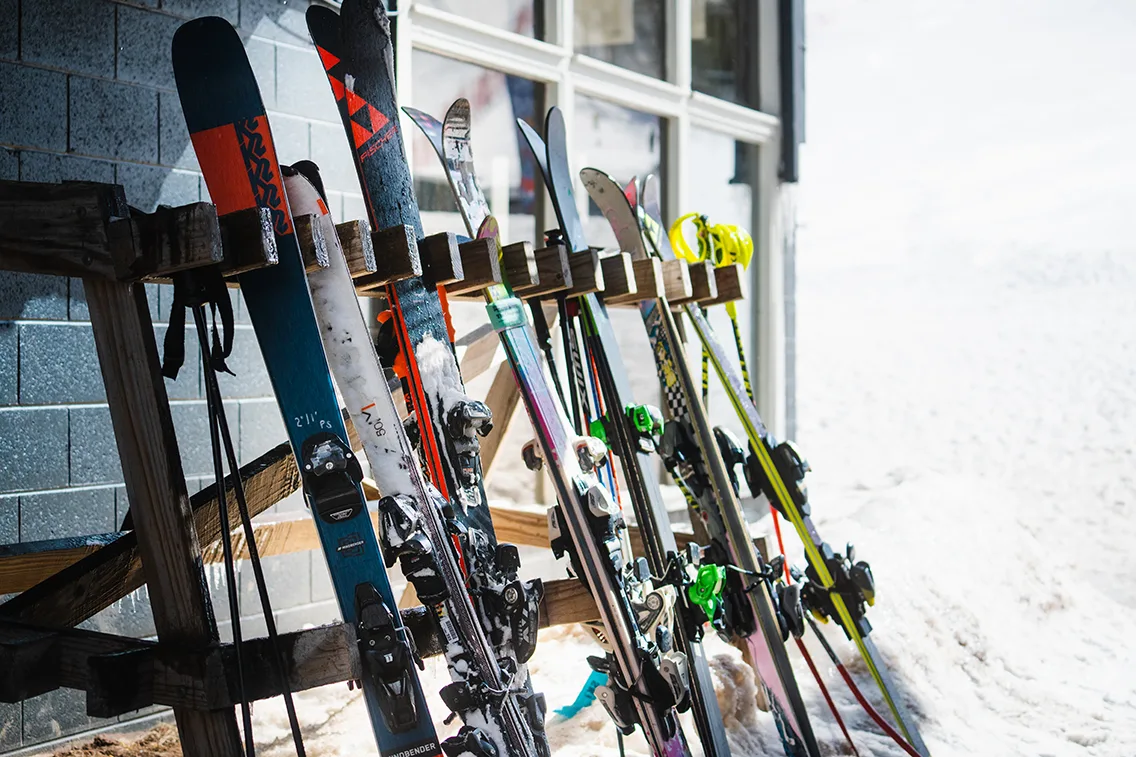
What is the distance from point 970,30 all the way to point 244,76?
114ft

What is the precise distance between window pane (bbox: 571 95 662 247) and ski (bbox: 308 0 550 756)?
229 centimetres

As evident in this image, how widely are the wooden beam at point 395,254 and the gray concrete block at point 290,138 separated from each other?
50.1 inches

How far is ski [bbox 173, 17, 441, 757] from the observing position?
134 centimetres

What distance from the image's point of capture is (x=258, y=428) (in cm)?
264

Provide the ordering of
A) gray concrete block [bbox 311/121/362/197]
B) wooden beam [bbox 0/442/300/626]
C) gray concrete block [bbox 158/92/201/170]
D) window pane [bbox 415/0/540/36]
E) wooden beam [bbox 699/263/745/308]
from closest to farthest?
wooden beam [bbox 0/442/300/626]
wooden beam [bbox 699/263/745/308]
gray concrete block [bbox 158/92/201/170]
gray concrete block [bbox 311/121/362/197]
window pane [bbox 415/0/540/36]

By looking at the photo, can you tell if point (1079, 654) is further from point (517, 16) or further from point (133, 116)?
point (133, 116)

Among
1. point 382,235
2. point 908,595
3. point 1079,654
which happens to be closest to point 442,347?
point 382,235

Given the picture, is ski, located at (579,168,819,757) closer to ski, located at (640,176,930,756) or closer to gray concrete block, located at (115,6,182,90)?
ski, located at (640,176,930,756)

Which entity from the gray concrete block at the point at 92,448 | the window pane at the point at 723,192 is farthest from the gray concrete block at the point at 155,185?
the window pane at the point at 723,192

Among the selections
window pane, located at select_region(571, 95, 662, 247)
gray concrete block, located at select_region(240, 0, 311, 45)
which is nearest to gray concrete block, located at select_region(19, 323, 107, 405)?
gray concrete block, located at select_region(240, 0, 311, 45)

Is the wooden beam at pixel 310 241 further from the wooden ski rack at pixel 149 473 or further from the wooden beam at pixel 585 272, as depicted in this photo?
the wooden beam at pixel 585 272

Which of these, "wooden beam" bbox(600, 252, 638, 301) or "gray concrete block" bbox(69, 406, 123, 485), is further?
"gray concrete block" bbox(69, 406, 123, 485)

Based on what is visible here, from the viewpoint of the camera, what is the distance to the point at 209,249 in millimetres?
1229

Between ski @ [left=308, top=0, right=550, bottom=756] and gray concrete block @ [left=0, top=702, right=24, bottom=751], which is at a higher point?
ski @ [left=308, top=0, right=550, bottom=756]
